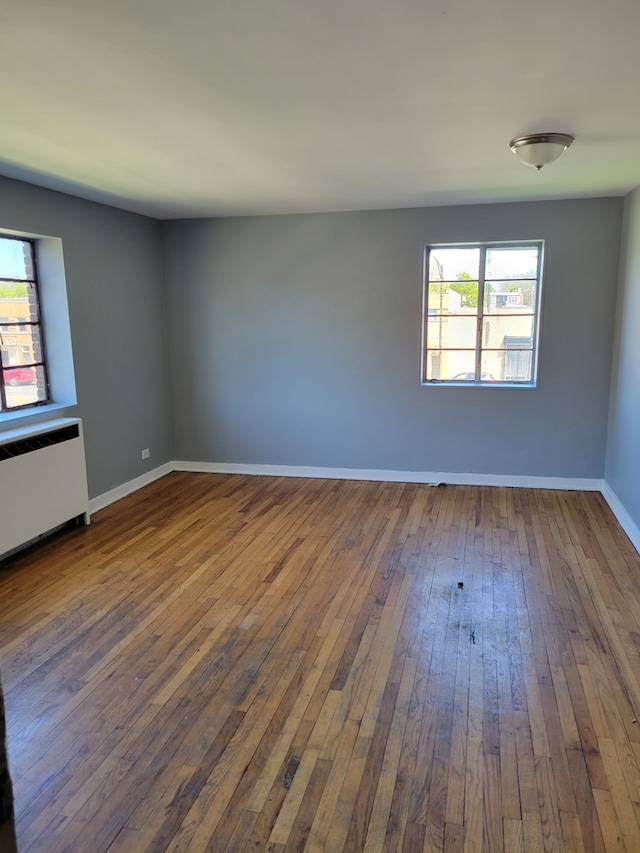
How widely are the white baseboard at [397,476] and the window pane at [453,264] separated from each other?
1.82 metres

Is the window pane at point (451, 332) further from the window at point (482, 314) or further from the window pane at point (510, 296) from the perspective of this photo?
the window pane at point (510, 296)

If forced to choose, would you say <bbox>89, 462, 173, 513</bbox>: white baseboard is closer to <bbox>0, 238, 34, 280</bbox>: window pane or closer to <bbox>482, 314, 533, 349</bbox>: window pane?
<bbox>0, 238, 34, 280</bbox>: window pane

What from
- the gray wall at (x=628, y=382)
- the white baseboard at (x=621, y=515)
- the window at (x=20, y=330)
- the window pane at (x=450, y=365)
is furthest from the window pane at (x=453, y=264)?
the window at (x=20, y=330)

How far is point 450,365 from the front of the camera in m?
5.41

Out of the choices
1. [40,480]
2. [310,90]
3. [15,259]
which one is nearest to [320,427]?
[40,480]

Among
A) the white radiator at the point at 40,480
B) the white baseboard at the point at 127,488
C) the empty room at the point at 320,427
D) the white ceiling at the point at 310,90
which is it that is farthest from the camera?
the white baseboard at the point at 127,488

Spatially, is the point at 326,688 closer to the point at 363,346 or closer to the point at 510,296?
the point at 363,346

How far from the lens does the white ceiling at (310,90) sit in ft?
5.76

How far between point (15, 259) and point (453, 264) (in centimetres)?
360

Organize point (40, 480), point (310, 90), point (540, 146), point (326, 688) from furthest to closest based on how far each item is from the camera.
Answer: point (40, 480) → point (540, 146) → point (326, 688) → point (310, 90)

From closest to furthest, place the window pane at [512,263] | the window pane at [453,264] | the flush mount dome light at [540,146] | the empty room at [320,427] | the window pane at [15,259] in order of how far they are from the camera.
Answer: the empty room at [320,427] < the flush mount dome light at [540,146] < the window pane at [15,259] < the window pane at [512,263] < the window pane at [453,264]

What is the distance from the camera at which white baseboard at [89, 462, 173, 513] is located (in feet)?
16.0

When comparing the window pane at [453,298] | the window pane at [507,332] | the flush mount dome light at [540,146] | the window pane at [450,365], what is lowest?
the window pane at [450,365]

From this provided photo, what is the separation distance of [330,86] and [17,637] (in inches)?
116
